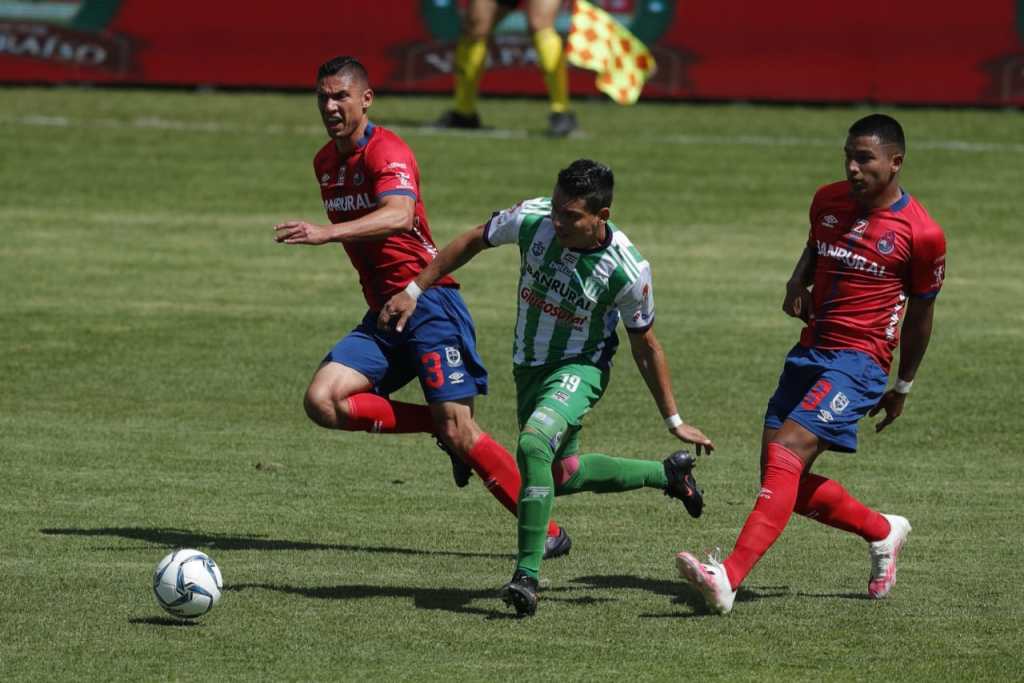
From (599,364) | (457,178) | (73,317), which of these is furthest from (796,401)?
(457,178)

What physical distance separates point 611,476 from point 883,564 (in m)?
1.44

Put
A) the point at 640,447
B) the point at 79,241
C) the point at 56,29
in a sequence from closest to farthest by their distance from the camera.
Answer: the point at 640,447 < the point at 79,241 < the point at 56,29

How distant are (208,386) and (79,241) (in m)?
6.04

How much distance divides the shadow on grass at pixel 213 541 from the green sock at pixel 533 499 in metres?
1.06

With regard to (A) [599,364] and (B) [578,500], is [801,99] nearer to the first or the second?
(B) [578,500]

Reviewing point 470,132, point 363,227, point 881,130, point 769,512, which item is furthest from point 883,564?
point 470,132

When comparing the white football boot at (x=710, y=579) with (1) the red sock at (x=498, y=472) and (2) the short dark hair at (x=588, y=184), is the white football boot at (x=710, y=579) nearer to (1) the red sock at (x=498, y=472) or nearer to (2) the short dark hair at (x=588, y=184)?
(1) the red sock at (x=498, y=472)

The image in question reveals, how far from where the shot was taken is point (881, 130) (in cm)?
807

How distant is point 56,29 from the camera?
24.8 m

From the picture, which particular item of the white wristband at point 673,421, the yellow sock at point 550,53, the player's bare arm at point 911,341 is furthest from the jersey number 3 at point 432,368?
the yellow sock at point 550,53

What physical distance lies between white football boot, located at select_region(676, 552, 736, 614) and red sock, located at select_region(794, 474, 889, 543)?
0.71 m

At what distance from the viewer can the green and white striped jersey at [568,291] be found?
8.24 metres

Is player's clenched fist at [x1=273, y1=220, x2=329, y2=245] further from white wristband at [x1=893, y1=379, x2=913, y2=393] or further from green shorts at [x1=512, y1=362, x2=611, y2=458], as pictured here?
white wristband at [x1=893, y1=379, x2=913, y2=393]

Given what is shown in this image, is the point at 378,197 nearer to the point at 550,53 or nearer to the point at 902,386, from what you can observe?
the point at 902,386
